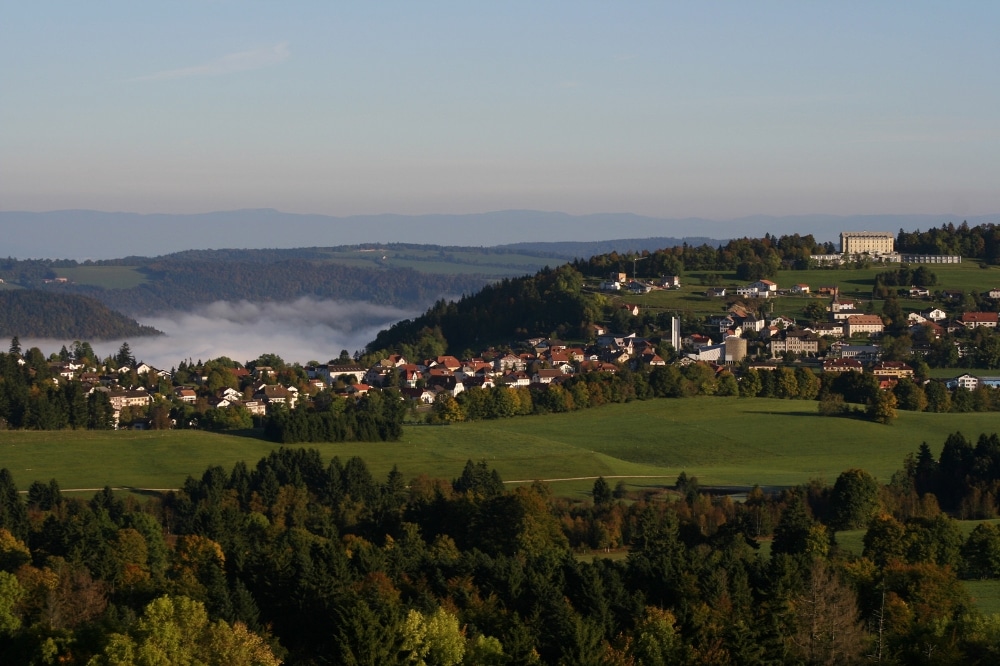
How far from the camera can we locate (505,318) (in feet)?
495

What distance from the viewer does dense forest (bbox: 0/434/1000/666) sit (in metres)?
35.6

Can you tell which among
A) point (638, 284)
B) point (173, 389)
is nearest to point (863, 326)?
point (638, 284)

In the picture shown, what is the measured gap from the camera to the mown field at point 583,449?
74938mm

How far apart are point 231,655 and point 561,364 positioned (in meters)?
91.6

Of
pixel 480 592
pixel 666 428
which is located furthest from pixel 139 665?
pixel 666 428

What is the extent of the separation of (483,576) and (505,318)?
10666cm

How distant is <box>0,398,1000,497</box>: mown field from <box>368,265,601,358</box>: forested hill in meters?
47.7

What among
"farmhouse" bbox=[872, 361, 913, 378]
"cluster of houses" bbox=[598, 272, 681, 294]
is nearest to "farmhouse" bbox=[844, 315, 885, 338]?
"farmhouse" bbox=[872, 361, 913, 378]

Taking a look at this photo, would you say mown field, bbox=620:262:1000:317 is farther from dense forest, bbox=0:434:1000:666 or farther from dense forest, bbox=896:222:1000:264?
dense forest, bbox=0:434:1000:666

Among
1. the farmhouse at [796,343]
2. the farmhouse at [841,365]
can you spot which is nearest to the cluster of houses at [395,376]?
the farmhouse at [796,343]

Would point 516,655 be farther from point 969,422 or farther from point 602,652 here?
point 969,422

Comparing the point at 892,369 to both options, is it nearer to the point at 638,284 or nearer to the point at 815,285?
the point at 815,285

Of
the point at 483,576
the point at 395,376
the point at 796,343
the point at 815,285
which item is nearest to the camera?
the point at 483,576

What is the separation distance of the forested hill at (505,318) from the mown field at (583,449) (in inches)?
1877
